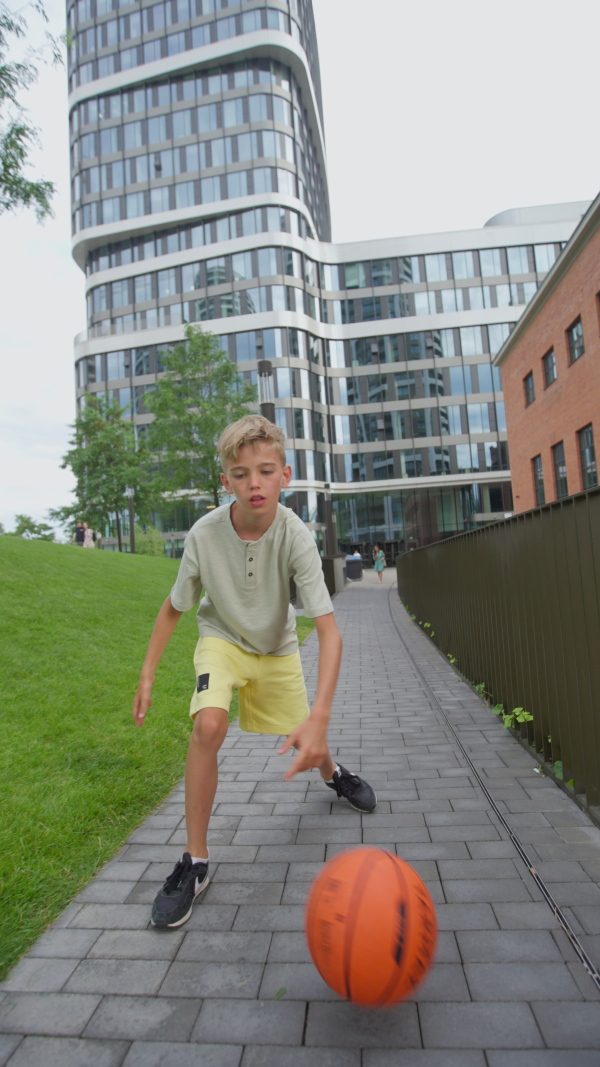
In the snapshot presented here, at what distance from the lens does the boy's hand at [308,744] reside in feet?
A: 6.81

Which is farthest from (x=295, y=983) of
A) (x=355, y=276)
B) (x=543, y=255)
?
(x=543, y=255)

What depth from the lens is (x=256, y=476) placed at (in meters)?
2.77

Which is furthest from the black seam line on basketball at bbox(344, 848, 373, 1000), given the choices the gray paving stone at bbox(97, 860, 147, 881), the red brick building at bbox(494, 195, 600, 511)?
the red brick building at bbox(494, 195, 600, 511)

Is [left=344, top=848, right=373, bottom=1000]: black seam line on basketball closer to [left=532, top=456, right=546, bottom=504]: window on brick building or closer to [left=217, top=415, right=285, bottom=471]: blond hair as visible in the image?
[left=217, top=415, right=285, bottom=471]: blond hair

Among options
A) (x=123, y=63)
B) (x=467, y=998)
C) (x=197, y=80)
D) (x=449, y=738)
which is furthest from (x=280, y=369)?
(x=467, y=998)

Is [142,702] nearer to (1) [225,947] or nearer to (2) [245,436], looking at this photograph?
(1) [225,947]

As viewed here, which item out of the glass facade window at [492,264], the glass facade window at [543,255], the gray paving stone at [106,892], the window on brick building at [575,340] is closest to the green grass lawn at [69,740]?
the gray paving stone at [106,892]

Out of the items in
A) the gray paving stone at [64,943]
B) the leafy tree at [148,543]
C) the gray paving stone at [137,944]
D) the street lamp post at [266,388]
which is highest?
the street lamp post at [266,388]

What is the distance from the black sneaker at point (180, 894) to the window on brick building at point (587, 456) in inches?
831

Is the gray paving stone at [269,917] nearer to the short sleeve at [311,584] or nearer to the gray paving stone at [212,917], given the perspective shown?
the gray paving stone at [212,917]

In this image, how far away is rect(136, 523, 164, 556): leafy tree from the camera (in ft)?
111

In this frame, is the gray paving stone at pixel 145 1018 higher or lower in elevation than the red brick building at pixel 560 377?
lower

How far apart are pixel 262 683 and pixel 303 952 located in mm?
1161

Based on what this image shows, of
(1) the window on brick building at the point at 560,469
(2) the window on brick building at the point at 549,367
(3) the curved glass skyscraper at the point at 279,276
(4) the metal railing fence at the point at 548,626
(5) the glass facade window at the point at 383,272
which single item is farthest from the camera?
(5) the glass facade window at the point at 383,272
